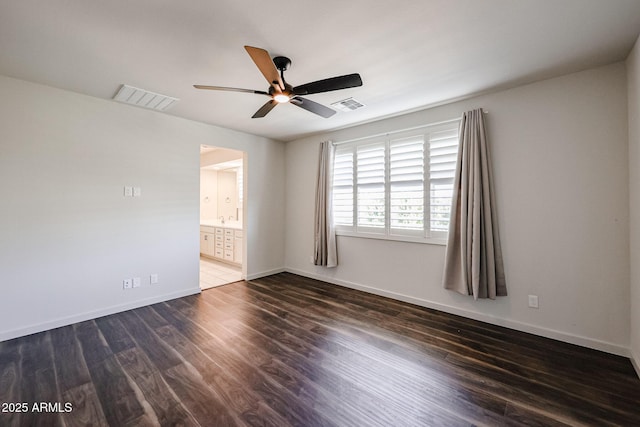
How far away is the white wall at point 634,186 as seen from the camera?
206 centimetres

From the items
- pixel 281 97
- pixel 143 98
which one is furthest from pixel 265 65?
pixel 143 98

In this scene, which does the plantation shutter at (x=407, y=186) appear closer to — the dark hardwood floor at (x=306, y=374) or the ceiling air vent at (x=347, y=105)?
the ceiling air vent at (x=347, y=105)

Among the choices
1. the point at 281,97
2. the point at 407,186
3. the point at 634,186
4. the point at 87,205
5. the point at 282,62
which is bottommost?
the point at 87,205

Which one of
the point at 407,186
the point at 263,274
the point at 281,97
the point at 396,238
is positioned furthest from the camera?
the point at 263,274

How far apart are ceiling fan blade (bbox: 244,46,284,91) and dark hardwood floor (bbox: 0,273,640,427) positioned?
237 cm

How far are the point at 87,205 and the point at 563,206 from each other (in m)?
5.21

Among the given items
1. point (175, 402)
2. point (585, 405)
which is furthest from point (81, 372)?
point (585, 405)

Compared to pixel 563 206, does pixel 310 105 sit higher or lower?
higher

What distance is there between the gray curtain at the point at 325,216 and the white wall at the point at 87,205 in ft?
5.75

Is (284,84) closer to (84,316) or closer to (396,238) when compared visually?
(396,238)

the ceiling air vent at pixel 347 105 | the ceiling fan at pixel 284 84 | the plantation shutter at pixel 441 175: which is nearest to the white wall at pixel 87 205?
the ceiling fan at pixel 284 84

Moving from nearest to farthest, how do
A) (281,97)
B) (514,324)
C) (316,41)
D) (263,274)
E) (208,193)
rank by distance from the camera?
1. (316,41)
2. (281,97)
3. (514,324)
4. (263,274)
5. (208,193)

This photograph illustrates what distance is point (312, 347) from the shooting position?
250 cm

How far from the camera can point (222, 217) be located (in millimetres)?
7383
